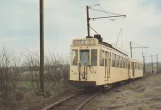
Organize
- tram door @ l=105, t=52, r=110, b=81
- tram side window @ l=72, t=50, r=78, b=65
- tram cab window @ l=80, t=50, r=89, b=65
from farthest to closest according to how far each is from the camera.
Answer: tram door @ l=105, t=52, r=110, b=81 → tram side window @ l=72, t=50, r=78, b=65 → tram cab window @ l=80, t=50, r=89, b=65

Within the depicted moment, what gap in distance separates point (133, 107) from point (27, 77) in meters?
10.7

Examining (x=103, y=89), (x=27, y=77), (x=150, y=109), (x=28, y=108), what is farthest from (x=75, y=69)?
(x=150, y=109)

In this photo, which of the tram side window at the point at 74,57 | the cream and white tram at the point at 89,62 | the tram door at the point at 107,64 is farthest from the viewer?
the tram door at the point at 107,64

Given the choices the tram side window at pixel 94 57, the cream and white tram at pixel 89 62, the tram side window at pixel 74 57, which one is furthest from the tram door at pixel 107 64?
the tram side window at pixel 74 57

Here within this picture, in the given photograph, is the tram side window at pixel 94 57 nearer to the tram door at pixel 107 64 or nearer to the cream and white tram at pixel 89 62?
the cream and white tram at pixel 89 62

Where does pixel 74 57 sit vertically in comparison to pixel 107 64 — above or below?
above

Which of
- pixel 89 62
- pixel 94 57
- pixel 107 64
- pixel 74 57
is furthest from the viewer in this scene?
pixel 107 64

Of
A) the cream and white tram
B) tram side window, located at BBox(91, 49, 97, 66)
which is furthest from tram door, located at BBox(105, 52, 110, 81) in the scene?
tram side window, located at BBox(91, 49, 97, 66)

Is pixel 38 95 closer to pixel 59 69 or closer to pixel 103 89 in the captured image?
pixel 103 89

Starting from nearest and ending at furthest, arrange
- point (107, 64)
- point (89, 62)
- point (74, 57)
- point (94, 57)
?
point (94, 57)
point (89, 62)
point (74, 57)
point (107, 64)

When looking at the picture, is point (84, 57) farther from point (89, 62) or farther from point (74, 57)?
point (74, 57)

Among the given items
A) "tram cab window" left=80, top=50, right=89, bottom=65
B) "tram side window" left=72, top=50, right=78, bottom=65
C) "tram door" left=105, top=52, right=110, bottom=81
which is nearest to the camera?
"tram cab window" left=80, top=50, right=89, bottom=65

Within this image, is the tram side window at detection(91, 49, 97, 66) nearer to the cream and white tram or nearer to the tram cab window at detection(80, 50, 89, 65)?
the cream and white tram

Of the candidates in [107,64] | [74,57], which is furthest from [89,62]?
[107,64]
